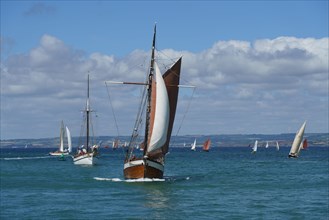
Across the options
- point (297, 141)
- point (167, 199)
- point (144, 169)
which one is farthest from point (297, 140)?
point (167, 199)

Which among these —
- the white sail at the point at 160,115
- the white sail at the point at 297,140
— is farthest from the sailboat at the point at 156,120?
the white sail at the point at 297,140

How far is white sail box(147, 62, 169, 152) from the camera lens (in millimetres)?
63844

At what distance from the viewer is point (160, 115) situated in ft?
210

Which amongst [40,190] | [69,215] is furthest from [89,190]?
[69,215]

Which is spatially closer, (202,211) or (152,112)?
(202,211)

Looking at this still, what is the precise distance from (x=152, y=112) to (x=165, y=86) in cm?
281

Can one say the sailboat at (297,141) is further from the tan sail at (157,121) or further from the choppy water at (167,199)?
the tan sail at (157,121)

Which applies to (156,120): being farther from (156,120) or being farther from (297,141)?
(297,141)

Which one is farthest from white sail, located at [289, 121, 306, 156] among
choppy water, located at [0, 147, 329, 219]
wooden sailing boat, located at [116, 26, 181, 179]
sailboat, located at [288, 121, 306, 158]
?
wooden sailing boat, located at [116, 26, 181, 179]

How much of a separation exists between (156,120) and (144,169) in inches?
217

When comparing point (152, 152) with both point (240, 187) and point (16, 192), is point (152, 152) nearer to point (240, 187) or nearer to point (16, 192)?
point (240, 187)

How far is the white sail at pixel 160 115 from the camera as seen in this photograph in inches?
2514

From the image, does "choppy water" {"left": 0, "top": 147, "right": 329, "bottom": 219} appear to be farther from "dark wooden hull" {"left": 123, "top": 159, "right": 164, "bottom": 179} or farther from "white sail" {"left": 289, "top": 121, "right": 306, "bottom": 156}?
"white sail" {"left": 289, "top": 121, "right": 306, "bottom": 156}

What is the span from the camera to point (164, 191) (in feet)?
192
